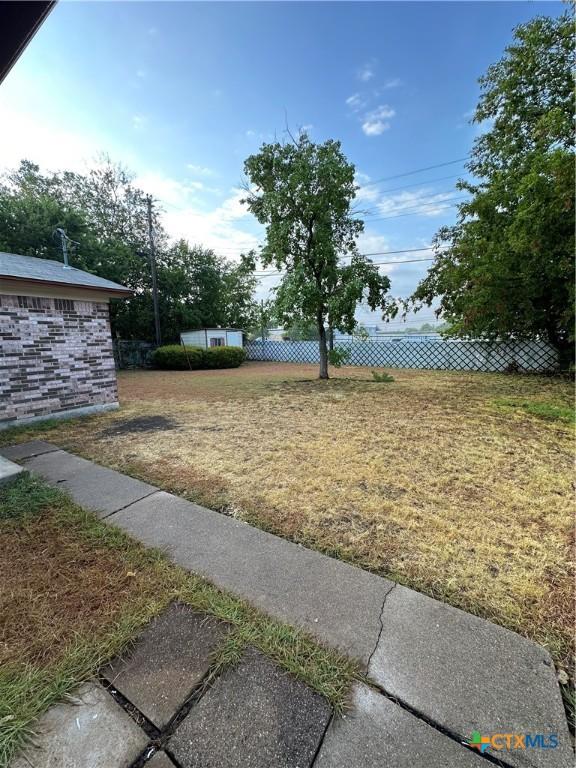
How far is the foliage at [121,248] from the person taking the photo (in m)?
11.6

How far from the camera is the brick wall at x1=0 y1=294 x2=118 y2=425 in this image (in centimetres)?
430

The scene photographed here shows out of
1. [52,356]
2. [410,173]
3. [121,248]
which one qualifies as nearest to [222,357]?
[121,248]

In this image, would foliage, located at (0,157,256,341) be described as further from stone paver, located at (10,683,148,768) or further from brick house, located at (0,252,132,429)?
stone paver, located at (10,683,148,768)

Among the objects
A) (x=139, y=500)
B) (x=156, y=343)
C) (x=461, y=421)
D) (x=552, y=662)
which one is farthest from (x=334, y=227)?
(x=156, y=343)

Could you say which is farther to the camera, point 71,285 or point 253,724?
point 71,285

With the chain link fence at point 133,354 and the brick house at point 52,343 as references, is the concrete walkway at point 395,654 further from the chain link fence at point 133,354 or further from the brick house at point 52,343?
the chain link fence at point 133,354

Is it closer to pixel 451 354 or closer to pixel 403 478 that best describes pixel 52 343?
A: pixel 403 478

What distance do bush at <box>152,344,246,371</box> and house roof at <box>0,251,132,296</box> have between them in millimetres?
6974

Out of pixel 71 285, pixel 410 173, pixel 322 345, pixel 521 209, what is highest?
pixel 410 173

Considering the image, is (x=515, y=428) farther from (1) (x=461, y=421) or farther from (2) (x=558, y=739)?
(2) (x=558, y=739)

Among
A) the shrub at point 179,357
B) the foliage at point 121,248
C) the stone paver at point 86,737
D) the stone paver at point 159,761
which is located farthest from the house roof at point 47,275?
the foliage at point 121,248

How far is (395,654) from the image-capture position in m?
1.11

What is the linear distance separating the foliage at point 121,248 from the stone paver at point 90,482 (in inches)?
467

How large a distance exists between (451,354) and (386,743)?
11621 mm
